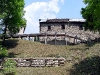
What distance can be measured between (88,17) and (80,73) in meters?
11.9

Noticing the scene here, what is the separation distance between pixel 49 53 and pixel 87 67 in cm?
702

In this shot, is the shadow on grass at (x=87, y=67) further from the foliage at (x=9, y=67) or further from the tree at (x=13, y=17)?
the tree at (x=13, y=17)

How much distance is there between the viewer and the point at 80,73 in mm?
21359

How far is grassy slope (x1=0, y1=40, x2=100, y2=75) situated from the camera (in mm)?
22266

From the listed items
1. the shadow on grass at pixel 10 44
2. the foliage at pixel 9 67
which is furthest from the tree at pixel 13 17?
the foliage at pixel 9 67

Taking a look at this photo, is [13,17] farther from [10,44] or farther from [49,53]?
[49,53]

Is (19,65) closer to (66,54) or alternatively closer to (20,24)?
(66,54)

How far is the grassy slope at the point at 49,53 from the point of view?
73.0 feet

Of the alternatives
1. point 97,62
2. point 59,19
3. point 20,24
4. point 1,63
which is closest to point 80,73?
point 97,62

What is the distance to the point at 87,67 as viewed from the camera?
2250 cm

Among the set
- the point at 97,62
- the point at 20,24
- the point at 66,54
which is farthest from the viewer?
→ the point at 20,24

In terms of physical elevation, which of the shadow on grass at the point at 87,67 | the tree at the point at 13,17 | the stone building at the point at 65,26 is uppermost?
the tree at the point at 13,17

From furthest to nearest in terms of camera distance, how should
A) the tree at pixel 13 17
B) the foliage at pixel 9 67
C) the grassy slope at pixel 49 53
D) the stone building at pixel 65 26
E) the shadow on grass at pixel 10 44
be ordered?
the stone building at pixel 65 26 < the shadow on grass at pixel 10 44 < the tree at pixel 13 17 < the grassy slope at pixel 49 53 < the foliage at pixel 9 67

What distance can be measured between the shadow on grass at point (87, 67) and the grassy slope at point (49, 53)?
1.69 ft
